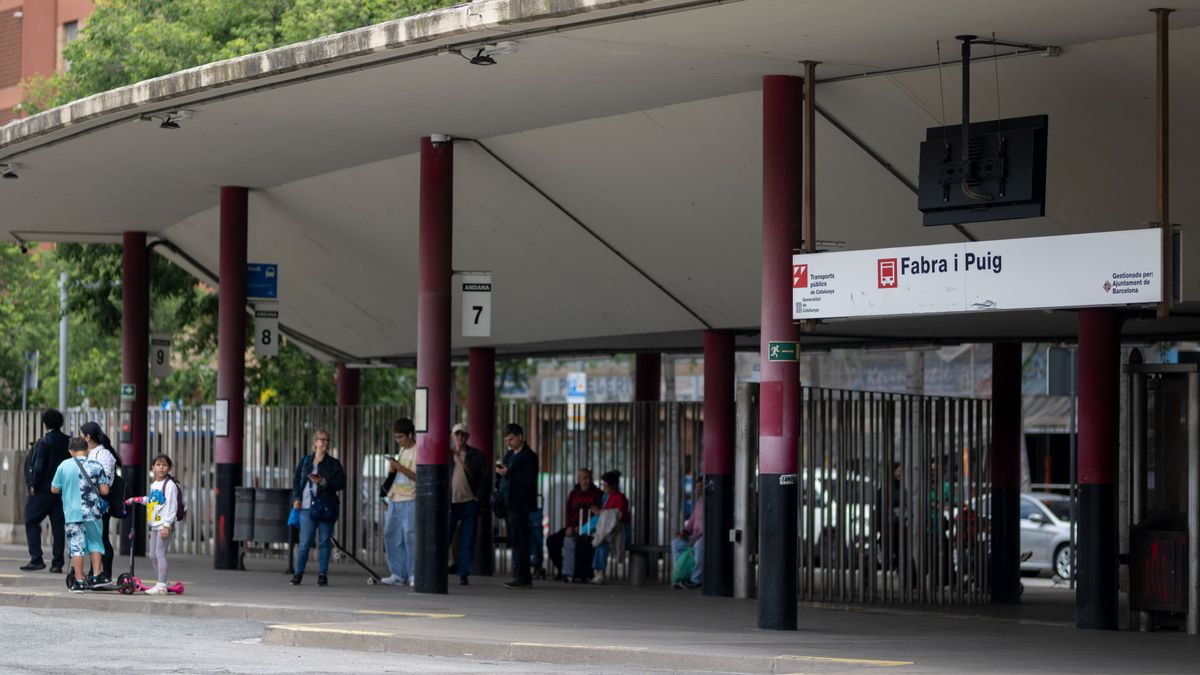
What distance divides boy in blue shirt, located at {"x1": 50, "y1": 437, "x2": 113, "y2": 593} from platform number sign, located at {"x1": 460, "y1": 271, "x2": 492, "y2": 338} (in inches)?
150

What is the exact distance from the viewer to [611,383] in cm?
7475

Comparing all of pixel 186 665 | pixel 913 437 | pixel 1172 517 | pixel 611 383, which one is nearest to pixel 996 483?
pixel 913 437

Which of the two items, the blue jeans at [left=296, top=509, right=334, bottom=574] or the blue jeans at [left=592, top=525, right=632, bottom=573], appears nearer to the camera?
the blue jeans at [left=296, top=509, right=334, bottom=574]

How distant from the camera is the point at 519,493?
818 inches

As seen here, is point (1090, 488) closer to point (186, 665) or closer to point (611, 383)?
point (186, 665)

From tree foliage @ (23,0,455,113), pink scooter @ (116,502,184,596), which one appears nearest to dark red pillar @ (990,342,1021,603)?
pink scooter @ (116,502,184,596)

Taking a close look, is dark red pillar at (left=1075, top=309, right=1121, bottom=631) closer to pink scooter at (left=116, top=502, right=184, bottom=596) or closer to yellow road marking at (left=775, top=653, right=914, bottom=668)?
yellow road marking at (left=775, top=653, right=914, bottom=668)

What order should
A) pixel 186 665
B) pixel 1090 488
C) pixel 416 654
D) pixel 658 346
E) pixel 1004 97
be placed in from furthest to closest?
pixel 658 346 < pixel 1090 488 < pixel 1004 97 < pixel 416 654 < pixel 186 665

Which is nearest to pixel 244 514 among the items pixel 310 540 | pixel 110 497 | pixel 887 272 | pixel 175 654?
pixel 310 540

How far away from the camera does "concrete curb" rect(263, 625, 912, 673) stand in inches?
489

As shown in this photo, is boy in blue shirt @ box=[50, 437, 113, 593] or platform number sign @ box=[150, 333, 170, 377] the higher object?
platform number sign @ box=[150, 333, 170, 377]

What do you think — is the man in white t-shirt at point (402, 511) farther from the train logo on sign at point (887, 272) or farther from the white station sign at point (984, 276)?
the train logo on sign at point (887, 272)

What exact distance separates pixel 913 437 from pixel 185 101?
28.4ft

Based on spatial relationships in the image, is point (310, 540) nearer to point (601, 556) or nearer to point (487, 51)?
point (601, 556)
